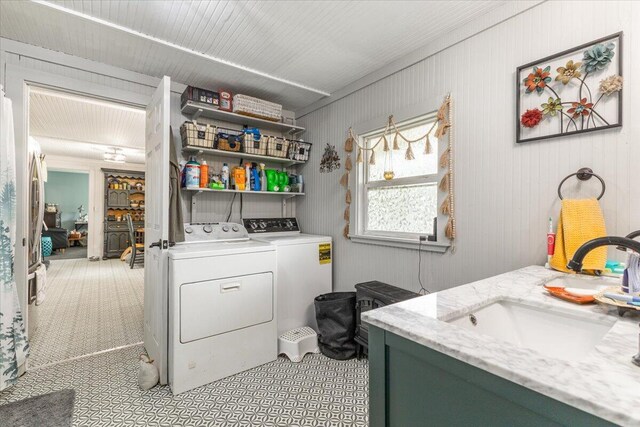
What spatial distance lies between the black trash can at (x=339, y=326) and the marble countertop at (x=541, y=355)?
4.80 ft

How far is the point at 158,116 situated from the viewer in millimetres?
2133

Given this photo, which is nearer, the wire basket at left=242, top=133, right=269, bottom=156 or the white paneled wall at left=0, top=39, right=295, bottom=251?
the white paneled wall at left=0, top=39, right=295, bottom=251

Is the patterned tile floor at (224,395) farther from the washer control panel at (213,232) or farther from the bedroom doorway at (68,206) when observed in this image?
the bedroom doorway at (68,206)

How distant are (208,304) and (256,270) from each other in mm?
417

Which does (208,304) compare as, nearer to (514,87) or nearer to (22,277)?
(22,277)

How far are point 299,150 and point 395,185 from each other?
48.6 inches

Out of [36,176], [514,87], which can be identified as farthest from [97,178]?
[514,87]

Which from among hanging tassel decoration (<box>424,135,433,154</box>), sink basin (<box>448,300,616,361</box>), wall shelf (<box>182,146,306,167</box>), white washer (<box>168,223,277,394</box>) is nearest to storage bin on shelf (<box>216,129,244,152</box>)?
wall shelf (<box>182,146,306,167</box>)

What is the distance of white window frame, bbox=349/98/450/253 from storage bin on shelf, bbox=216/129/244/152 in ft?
3.80

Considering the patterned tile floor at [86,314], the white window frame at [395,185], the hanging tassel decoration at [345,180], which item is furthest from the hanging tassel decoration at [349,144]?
the patterned tile floor at [86,314]

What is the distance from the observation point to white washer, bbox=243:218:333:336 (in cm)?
259

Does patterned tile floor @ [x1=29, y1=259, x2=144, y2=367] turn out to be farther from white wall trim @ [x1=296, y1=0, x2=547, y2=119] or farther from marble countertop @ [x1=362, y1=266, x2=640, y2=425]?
white wall trim @ [x1=296, y1=0, x2=547, y2=119]

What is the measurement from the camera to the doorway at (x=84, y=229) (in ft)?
9.20

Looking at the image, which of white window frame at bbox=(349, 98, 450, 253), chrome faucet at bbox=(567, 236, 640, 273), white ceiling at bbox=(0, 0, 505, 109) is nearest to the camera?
chrome faucet at bbox=(567, 236, 640, 273)
